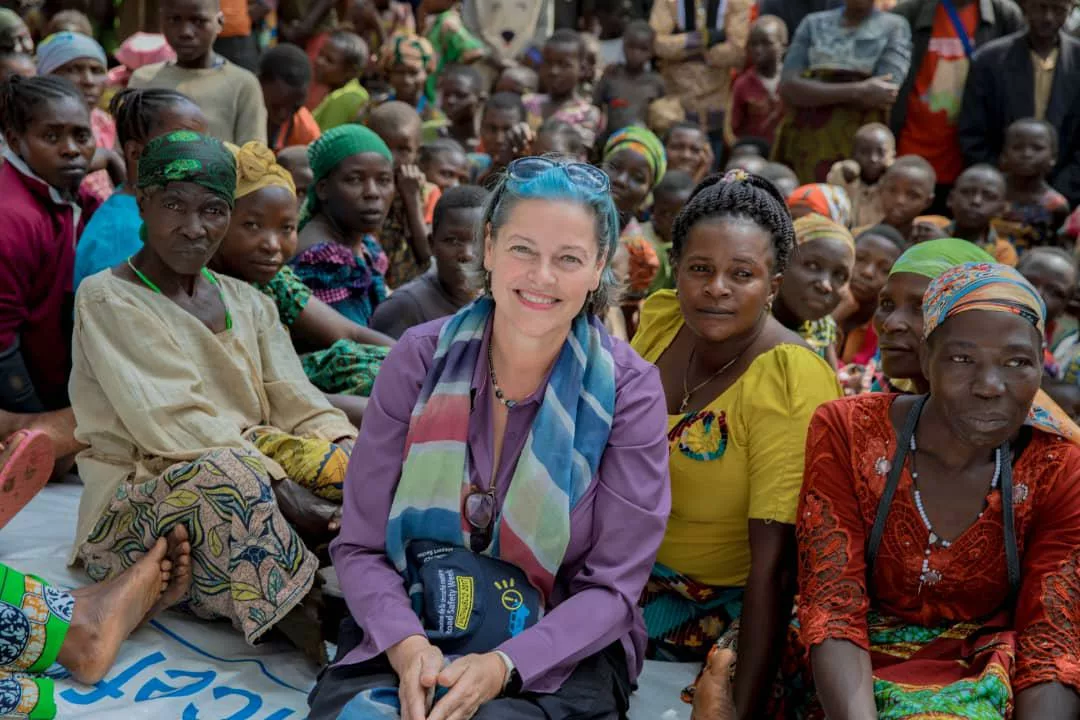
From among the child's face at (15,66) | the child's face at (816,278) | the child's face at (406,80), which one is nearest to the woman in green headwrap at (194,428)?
the child's face at (816,278)

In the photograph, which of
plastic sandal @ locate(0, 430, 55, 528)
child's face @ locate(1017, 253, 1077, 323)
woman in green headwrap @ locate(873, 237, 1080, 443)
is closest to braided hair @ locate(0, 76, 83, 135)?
plastic sandal @ locate(0, 430, 55, 528)

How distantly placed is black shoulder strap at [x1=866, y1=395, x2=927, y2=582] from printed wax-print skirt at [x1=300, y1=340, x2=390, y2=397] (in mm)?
1993

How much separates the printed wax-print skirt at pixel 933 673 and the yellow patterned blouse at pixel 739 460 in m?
0.36

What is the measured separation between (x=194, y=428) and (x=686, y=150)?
5.02m

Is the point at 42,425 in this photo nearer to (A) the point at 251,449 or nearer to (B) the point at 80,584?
(B) the point at 80,584

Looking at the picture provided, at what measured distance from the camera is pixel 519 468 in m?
2.52

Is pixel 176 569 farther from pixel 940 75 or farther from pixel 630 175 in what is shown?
pixel 940 75

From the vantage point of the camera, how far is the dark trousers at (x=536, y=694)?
2.33m

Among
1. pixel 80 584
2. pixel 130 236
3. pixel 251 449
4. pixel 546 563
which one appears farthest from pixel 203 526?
pixel 130 236

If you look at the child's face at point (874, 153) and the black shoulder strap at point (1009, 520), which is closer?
the black shoulder strap at point (1009, 520)

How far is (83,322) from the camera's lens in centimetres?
321

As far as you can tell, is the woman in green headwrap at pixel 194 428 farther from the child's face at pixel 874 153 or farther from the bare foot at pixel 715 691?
the child's face at pixel 874 153

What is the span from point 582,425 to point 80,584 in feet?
5.63

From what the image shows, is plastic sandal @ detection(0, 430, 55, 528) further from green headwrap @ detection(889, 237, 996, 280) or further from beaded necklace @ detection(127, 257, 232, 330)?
green headwrap @ detection(889, 237, 996, 280)
